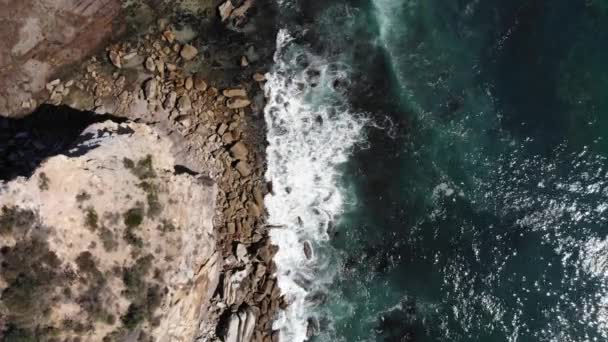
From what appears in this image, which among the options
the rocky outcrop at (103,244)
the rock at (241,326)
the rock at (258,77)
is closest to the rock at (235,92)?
the rock at (258,77)

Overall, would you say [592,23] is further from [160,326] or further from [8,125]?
[8,125]

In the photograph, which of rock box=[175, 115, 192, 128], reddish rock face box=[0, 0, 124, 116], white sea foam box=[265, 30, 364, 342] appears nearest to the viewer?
reddish rock face box=[0, 0, 124, 116]

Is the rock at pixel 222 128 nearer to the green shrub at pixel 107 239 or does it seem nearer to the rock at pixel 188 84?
the rock at pixel 188 84

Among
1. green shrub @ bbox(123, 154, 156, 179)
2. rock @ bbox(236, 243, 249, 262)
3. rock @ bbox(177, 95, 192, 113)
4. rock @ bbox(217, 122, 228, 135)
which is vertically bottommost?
rock @ bbox(236, 243, 249, 262)

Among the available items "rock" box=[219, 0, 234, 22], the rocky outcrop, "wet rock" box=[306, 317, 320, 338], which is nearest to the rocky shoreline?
"wet rock" box=[306, 317, 320, 338]

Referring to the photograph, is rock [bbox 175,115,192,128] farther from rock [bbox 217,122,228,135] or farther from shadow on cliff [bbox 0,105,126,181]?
shadow on cliff [bbox 0,105,126,181]

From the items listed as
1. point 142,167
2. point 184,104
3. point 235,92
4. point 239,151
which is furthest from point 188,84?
point 142,167

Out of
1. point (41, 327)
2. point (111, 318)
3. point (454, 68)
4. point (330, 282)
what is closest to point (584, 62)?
point (454, 68)

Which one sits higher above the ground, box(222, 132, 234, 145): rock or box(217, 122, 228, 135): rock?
box(217, 122, 228, 135): rock
